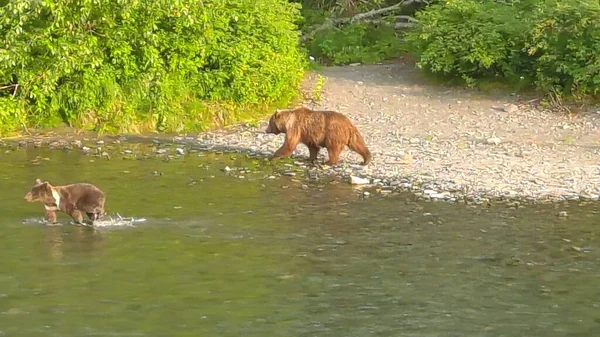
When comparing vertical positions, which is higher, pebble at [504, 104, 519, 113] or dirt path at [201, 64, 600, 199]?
pebble at [504, 104, 519, 113]

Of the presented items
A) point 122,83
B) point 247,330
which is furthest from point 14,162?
point 247,330

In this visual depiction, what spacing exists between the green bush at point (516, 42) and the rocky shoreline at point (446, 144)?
551 mm

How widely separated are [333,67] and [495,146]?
8.40m

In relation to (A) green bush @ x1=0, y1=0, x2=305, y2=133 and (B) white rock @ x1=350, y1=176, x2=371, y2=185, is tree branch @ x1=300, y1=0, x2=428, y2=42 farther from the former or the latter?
(B) white rock @ x1=350, y1=176, x2=371, y2=185

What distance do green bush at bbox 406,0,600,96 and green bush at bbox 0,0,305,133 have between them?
2.81m

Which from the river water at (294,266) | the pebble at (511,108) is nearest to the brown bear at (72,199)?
the river water at (294,266)

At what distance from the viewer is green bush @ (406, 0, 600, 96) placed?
1839 centimetres

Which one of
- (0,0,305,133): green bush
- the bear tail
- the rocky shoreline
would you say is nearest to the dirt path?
the rocky shoreline

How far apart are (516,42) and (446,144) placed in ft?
13.6

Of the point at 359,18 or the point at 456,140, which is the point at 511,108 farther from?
the point at 359,18

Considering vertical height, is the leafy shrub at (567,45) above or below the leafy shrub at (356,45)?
above

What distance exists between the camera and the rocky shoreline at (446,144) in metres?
13.5

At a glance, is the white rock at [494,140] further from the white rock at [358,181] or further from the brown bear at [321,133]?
the white rock at [358,181]

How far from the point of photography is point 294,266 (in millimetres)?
9859
